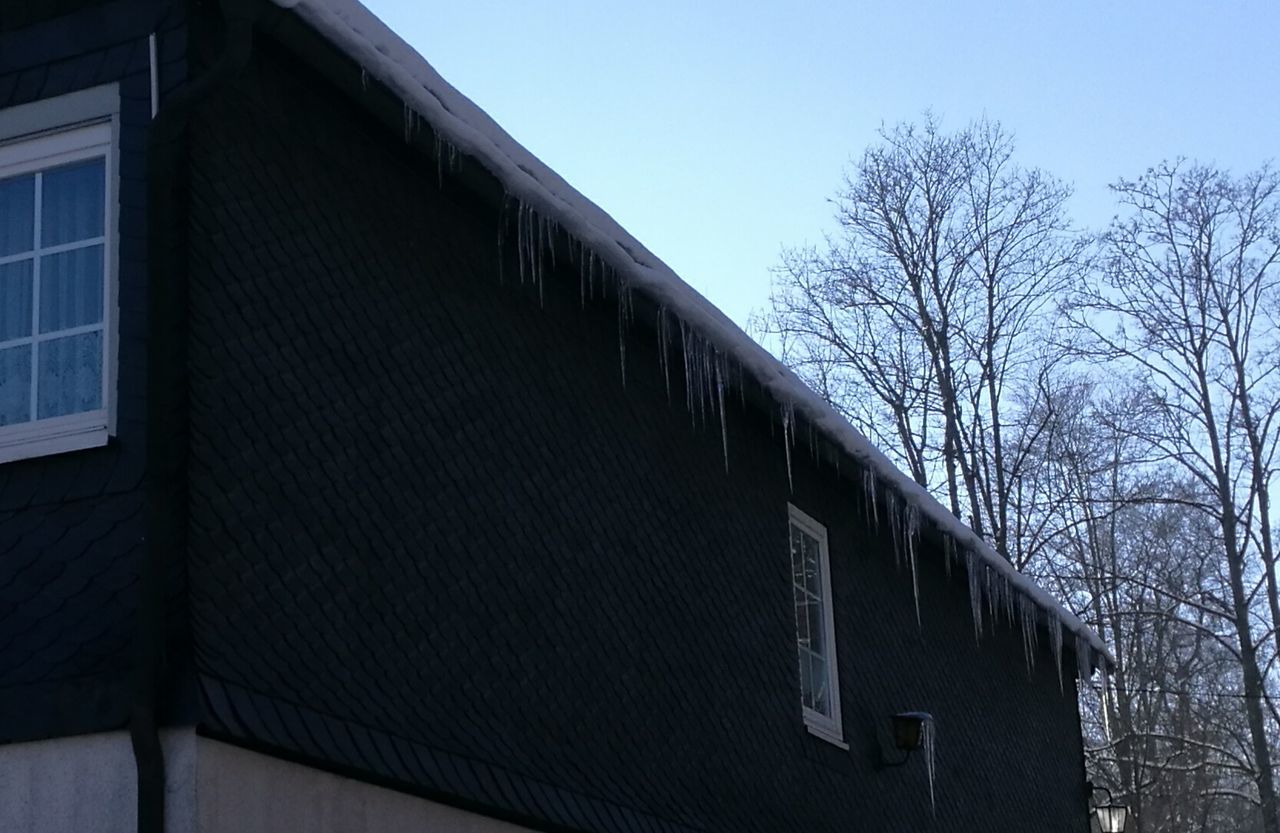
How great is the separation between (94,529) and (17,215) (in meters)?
1.37

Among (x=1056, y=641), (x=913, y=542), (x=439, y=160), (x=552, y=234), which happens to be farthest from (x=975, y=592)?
(x=439, y=160)

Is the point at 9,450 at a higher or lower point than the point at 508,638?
higher

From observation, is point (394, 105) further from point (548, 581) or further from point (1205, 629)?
point (1205, 629)

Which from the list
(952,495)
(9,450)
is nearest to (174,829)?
(9,450)

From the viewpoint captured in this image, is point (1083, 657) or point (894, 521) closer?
point (894, 521)

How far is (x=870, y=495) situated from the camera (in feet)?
39.5

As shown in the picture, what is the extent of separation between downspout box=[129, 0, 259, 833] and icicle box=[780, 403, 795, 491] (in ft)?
16.8

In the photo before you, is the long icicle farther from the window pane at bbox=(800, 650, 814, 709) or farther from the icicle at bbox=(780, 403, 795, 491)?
the window pane at bbox=(800, 650, 814, 709)

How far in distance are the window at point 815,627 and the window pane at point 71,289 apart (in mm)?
5771

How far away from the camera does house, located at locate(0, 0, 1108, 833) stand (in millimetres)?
5520

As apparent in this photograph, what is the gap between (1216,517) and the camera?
24.0 meters

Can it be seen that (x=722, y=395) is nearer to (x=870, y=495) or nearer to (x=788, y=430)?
(x=788, y=430)

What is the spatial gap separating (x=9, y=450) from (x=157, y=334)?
68cm

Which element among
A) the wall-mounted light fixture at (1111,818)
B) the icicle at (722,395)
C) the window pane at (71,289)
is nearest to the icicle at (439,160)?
the window pane at (71,289)
